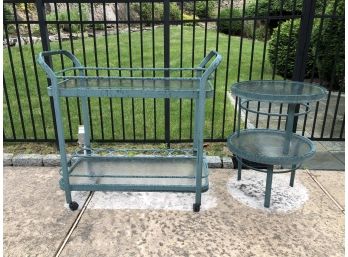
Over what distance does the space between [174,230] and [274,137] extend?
1.44 m

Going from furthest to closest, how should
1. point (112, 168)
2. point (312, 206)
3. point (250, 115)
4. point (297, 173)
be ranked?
1. point (250, 115)
2. point (297, 173)
3. point (112, 168)
4. point (312, 206)

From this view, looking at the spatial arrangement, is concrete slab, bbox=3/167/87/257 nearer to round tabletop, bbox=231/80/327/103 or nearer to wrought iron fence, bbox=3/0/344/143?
wrought iron fence, bbox=3/0/344/143

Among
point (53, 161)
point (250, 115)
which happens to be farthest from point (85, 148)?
point (250, 115)

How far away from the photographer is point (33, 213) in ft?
8.88

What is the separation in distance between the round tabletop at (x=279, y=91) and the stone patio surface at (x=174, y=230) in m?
0.99

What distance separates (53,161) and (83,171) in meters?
0.75

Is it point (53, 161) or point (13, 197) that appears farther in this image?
point (53, 161)

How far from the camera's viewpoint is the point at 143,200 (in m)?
2.89

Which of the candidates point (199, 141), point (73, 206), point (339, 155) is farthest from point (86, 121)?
point (339, 155)

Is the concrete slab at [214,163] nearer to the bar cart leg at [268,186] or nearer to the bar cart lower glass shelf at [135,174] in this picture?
the bar cart lower glass shelf at [135,174]

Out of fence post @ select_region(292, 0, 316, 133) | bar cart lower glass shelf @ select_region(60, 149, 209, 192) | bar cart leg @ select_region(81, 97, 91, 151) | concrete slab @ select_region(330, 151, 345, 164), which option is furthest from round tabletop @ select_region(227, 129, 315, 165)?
bar cart leg @ select_region(81, 97, 91, 151)

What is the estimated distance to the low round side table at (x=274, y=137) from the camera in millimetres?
2488

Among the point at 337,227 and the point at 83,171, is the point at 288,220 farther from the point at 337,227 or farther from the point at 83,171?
the point at 83,171

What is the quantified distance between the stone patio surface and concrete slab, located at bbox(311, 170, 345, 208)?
0.07 ft
